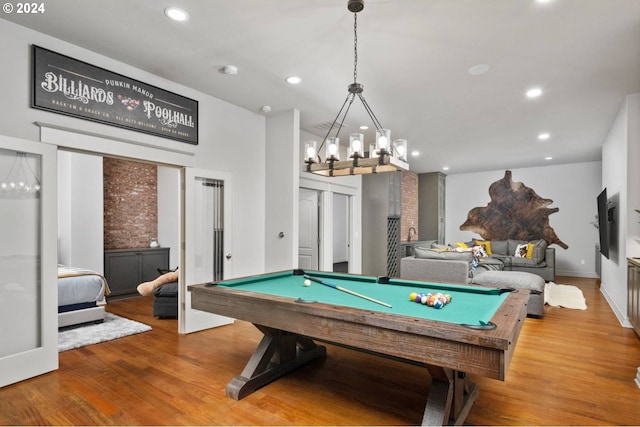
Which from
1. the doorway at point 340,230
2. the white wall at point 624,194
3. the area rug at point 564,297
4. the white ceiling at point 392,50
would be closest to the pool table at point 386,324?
the white ceiling at point 392,50

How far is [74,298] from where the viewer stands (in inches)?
163

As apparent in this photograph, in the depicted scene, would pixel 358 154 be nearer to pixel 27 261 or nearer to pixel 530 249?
pixel 27 261

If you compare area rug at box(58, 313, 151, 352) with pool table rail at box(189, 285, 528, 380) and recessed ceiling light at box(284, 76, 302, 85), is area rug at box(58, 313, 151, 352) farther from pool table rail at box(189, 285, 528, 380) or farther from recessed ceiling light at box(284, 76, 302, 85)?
recessed ceiling light at box(284, 76, 302, 85)

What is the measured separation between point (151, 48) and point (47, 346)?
268cm

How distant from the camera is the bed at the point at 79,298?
4.06m

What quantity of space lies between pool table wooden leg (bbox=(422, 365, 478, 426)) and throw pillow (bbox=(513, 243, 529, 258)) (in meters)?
6.56

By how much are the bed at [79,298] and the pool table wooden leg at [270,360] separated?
2.64 metres

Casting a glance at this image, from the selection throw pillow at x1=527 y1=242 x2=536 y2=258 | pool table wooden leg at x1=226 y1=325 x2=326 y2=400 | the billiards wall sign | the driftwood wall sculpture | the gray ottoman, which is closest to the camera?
pool table wooden leg at x1=226 y1=325 x2=326 y2=400

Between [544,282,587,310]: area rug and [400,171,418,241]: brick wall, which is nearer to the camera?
[544,282,587,310]: area rug

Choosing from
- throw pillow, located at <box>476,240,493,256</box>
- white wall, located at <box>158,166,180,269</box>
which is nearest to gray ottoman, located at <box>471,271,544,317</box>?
throw pillow, located at <box>476,240,493,256</box>

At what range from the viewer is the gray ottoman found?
14.8 ft

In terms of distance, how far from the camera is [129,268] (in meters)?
5.87

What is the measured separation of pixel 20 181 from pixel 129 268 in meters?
3.42

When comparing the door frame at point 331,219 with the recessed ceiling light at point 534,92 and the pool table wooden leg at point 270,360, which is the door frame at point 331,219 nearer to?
the pool table wooden leg at point 270,360
